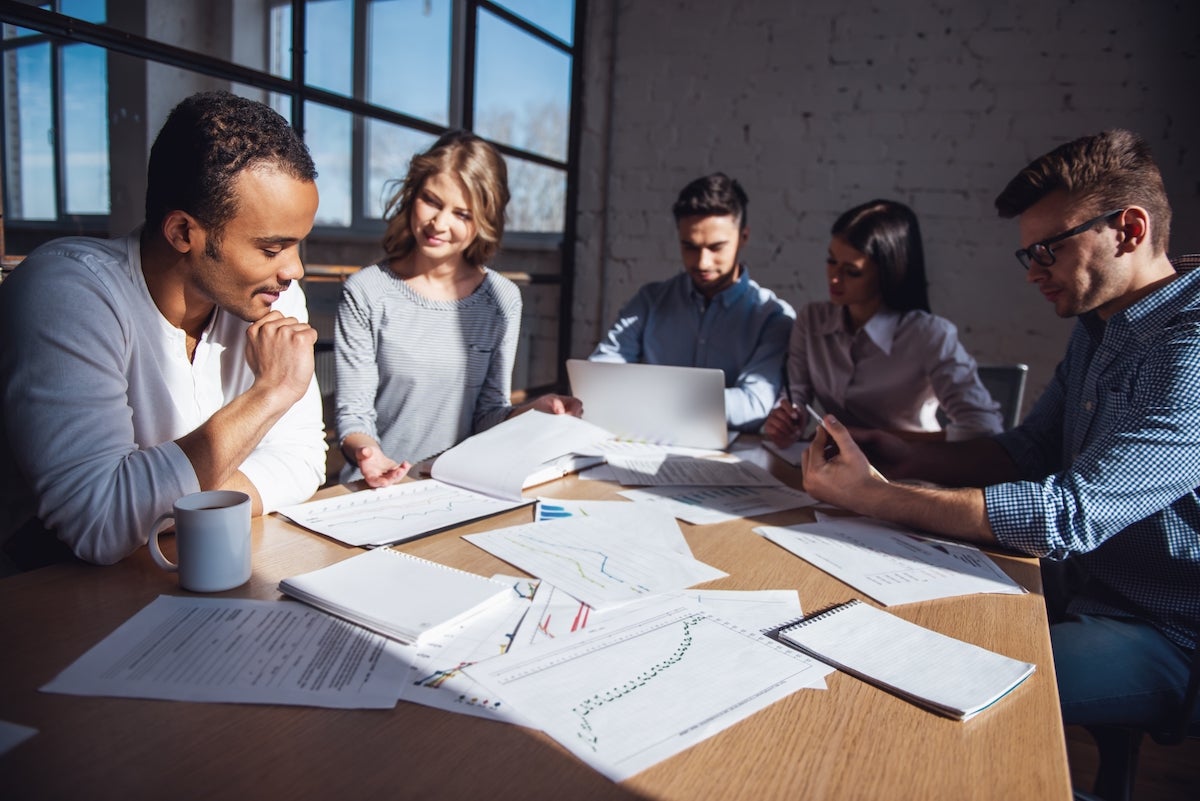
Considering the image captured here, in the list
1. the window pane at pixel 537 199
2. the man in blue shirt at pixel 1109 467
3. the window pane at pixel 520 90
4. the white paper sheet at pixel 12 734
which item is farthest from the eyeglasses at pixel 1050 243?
the window pane at pixel 537 199

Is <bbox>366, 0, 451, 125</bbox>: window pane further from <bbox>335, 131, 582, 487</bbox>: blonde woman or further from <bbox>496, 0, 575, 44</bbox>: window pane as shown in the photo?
<bbox>335, 131, 582, 487</bbox>: blonde woman

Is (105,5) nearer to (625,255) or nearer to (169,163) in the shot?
(169,163)

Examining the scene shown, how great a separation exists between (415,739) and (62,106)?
8.18ft

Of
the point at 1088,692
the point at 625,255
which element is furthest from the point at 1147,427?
the point at 625,255

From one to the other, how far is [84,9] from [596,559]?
1586mm

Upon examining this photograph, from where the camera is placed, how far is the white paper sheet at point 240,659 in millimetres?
642

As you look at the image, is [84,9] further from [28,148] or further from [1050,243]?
[1050,243]

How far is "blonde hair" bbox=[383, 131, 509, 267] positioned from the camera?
5.87ft

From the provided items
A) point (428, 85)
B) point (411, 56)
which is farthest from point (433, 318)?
point (411, 56)

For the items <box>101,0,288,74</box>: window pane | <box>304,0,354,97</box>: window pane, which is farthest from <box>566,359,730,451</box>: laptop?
<box>304,0,354,97</box>: window pane

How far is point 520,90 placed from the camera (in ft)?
10.9

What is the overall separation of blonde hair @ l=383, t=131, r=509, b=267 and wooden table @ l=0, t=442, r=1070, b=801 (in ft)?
4.09

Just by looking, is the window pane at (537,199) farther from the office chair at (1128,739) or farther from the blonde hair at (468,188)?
the office chair at (1128,739)

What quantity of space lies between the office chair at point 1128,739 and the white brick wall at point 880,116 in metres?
1.97
